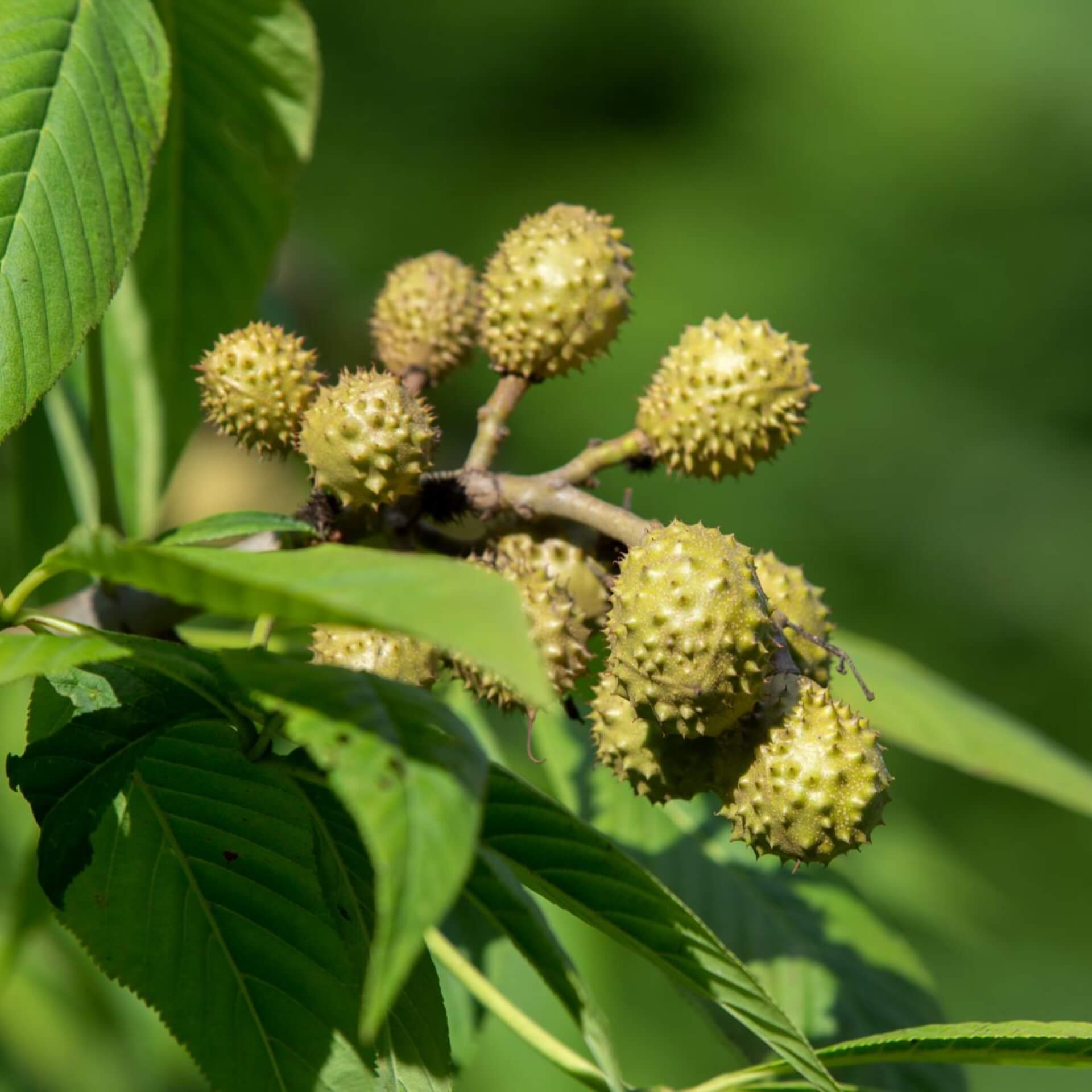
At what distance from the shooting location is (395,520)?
7.19ft

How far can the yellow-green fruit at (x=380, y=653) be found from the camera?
75.9 inches

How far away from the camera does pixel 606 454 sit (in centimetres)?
232

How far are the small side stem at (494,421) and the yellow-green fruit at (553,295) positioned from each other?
0.09 feet

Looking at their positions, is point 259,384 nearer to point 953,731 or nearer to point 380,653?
point 380,653

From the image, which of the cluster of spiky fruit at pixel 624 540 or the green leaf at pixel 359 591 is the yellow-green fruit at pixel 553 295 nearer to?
the cluster of spiky fruit at pixel 624 540

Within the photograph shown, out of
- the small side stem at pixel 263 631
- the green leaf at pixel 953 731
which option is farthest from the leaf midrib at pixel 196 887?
the green leaf at pixel 953 731

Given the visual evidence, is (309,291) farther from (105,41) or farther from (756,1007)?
(756,1007)

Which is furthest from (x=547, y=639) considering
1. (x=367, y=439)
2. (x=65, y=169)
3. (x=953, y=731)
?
(x=953, y=731)

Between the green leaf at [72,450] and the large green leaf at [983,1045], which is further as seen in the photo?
the green leaf at [72,450]

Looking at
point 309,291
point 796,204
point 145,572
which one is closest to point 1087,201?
point 796,204

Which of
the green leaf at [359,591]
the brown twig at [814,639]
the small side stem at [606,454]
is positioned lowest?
the brown twig at [814,639]

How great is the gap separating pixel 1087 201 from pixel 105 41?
903 centimetres

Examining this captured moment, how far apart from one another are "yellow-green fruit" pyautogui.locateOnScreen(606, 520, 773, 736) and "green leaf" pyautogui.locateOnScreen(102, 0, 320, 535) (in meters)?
1.34

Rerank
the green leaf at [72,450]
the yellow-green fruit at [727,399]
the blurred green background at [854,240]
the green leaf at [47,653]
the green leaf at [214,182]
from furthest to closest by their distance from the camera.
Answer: the blurred green background at [854,240] < the green leaf at [72,450] < the green leaf at [214,182] < the yellow-green fruit at [727,399] < the green leaf at [47,653]
